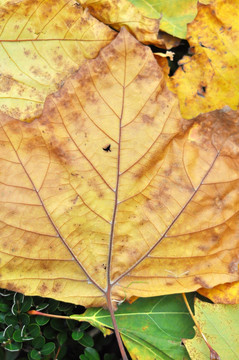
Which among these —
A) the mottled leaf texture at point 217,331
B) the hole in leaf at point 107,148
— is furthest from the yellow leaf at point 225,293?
the hole in leaf at point 107,148

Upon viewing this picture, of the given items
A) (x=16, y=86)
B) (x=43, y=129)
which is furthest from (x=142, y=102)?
(x=16, y=86)

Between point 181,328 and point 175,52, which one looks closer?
point 181,328

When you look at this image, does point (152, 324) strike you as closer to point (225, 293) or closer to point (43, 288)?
point (225, 293)

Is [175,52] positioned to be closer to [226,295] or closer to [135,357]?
[226,295]

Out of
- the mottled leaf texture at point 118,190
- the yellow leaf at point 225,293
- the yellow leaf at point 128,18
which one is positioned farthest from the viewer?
the yellow leaf at point 128,18

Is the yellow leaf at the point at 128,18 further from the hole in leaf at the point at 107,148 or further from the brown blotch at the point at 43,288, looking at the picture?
the brown blotch at the point at 43,288

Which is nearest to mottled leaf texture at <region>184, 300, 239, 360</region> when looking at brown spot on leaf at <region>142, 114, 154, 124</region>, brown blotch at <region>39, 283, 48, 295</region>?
brown blotch at <region>39, 283, 48, 295</region>
